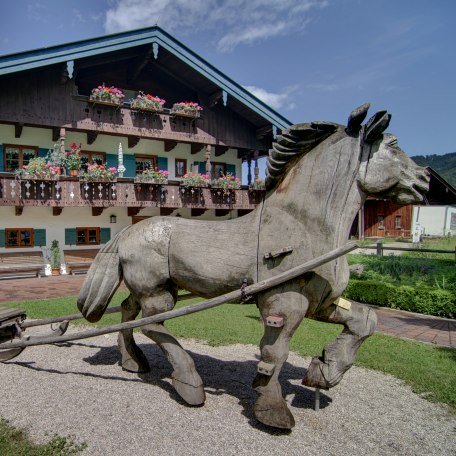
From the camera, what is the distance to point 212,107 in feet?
57.4

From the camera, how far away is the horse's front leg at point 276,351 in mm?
2959

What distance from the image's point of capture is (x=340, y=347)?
3.25m

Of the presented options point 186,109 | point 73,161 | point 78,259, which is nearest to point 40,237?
point 78,259

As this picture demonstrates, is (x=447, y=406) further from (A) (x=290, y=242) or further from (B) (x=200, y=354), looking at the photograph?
(B) (x=200, y=354)

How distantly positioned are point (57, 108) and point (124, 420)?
44.3 ft

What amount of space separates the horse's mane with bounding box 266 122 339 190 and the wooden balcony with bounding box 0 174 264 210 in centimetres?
1019

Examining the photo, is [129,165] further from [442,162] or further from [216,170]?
[442,162]

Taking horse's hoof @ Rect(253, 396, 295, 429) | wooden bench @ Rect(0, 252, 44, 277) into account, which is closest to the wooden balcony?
wooden bench @ Rect(0, 252, 44, 277)

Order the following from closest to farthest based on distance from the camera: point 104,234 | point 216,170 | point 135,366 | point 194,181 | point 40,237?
point 135,366 < point 40,237 < point 194,181 < point 104,234 < point 216,170

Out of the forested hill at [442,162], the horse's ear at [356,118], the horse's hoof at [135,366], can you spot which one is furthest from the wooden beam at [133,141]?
the forested hill at [442,162]

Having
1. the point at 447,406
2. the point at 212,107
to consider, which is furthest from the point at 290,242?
the point at 212,107

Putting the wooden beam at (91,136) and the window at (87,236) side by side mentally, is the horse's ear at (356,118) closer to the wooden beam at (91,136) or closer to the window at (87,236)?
the wooden beam at (91,136)

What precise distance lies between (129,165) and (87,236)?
3.53 m

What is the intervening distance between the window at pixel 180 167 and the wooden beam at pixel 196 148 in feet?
1.97
